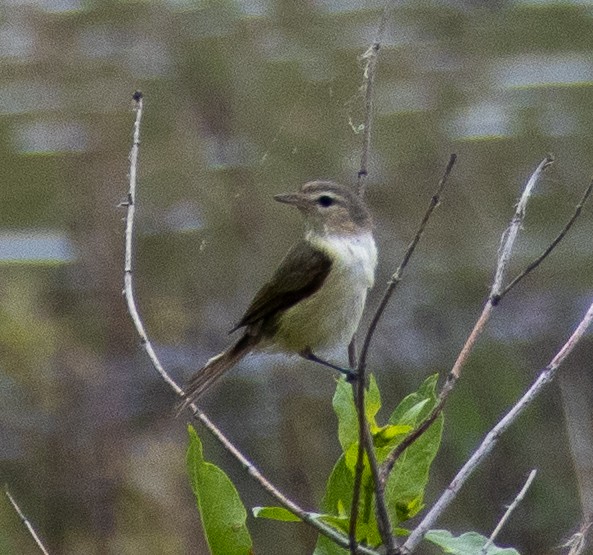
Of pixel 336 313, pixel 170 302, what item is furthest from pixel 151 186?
pixel 336 313

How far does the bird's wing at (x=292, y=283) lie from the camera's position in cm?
434

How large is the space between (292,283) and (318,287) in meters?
0.07

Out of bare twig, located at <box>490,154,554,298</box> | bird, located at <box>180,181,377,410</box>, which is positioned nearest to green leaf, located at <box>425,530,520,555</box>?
bare twig, located at <box>490,154,554,298</box>

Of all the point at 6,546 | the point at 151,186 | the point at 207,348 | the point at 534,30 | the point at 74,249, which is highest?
the point at 534,30

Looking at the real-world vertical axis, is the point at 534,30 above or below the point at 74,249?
above

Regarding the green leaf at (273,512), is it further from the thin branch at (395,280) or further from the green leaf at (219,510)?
the thin branch at (395,280)

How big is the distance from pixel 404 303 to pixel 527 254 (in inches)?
31.6

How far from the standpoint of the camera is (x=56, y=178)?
7906 mm

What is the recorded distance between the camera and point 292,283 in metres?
4.36

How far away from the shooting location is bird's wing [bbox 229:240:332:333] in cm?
434

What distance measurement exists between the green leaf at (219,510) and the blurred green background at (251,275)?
2769mm

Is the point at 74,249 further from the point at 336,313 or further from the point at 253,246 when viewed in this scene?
the point at 336,313

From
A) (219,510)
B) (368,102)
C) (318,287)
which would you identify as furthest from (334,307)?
(219,510)

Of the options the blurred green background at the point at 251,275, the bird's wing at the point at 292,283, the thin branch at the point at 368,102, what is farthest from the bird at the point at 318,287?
the blurred green background at the point at 251,275
